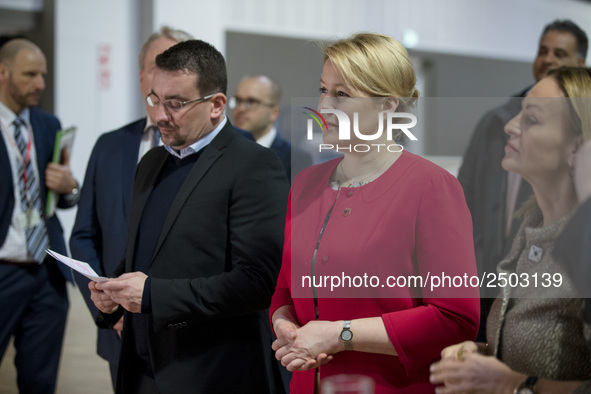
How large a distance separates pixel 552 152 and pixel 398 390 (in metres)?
0.59

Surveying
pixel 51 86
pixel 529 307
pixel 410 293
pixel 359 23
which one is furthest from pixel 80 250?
pixel 359 23

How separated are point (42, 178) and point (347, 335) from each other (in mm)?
2312

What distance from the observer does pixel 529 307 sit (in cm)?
127

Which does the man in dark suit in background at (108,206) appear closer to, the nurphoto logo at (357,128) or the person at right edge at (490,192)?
the nurphoto logo at (357,128)

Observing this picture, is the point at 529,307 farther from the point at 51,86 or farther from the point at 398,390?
the point at 51,86

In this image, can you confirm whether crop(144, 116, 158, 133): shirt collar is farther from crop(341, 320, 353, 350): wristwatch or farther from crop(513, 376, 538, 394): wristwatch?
crop(513, 376, 538, 394): wristwatch

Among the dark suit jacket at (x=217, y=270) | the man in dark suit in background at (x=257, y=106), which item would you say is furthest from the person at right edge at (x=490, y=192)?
the man in dark suit in background at (x=257, y=106)

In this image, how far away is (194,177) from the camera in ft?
6.24

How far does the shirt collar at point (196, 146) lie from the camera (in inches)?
78.7

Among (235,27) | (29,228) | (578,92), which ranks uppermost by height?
(235,27)

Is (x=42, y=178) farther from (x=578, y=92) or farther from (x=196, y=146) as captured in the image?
(x=578, y=92)

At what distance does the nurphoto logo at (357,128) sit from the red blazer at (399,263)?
5 centimetres

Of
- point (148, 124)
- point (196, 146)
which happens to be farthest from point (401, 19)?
point (196, 146)

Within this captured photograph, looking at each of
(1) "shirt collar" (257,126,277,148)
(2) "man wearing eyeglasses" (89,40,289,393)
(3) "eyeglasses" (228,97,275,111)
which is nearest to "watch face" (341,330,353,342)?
(2) "man wearing eyeglasses" (89,40,289,393)
